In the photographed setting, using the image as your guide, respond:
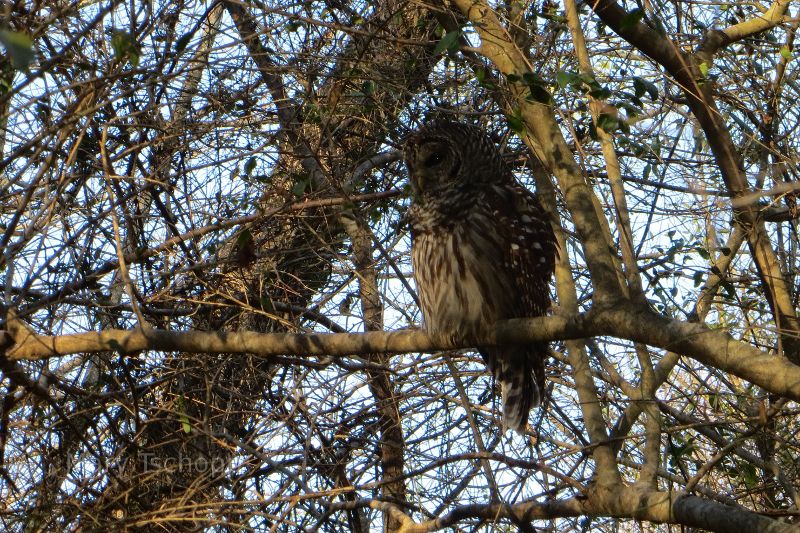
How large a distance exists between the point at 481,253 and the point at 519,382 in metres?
0.73

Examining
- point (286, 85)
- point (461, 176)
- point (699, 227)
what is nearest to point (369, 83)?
point (286, 85)

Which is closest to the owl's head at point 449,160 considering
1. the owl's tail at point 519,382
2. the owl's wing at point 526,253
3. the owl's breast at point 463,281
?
the owl's wing at point 526,253

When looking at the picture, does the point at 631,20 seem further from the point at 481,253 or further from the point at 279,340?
the point at 279,340

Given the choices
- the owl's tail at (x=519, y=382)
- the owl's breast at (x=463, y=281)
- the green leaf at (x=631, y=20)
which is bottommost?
the owl's tail at (x=519, y=382)

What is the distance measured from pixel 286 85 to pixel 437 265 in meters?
1.56

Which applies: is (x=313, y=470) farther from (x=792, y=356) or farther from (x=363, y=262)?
(x=792, y=356)

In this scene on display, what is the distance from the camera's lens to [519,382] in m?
4.40

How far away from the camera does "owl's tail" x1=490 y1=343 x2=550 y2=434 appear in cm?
437

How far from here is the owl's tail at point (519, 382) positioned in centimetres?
437

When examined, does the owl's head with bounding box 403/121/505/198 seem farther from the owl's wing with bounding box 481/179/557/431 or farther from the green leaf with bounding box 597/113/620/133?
the green leaf with bounding box 597/113/620/133

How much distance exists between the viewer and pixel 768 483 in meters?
4.18

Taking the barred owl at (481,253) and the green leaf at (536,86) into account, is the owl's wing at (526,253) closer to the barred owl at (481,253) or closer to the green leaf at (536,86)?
the barred owl at (481,253)

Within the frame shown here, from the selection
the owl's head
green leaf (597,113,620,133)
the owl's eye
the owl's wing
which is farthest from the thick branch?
the owl's eye

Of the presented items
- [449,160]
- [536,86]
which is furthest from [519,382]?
[536,86]
